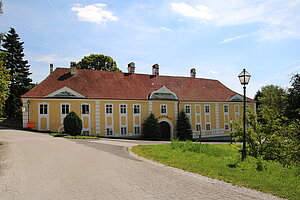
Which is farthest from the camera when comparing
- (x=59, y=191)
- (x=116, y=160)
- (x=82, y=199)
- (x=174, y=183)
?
(x=116, y=160)

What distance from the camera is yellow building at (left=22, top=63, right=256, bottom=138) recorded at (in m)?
26.2

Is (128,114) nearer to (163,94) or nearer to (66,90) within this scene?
(163,94)

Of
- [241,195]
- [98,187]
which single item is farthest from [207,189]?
[98,187]

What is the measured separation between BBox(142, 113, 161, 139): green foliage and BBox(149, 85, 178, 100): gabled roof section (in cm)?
286

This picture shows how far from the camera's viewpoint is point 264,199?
5465mm

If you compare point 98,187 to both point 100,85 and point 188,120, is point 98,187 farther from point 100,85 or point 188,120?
point 188,120

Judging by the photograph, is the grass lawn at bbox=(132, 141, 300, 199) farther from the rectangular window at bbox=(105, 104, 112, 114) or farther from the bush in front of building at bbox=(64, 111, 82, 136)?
the rectangular window at bbox=(105, 104, 112, 114)

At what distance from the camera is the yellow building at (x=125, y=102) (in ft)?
85.8

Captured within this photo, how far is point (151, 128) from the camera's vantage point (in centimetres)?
2969

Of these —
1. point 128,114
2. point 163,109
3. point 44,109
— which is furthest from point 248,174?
point 163,109

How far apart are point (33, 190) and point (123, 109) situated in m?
23.7

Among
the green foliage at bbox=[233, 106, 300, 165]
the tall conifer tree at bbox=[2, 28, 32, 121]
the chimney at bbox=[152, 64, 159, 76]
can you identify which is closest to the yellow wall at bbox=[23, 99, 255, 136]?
the chimney at bbox=[152, 64, 159, 76]

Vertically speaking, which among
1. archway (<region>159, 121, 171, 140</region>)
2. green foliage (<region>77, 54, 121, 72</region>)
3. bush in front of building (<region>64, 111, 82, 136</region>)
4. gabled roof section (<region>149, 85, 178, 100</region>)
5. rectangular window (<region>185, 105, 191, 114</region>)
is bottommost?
archway (<region>159, 121, 171, 140</region>)

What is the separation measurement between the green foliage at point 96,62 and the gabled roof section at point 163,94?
59.0 ft
